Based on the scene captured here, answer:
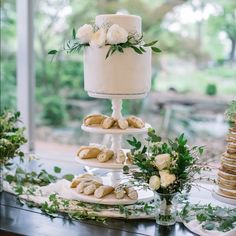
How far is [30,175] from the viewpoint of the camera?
167cm

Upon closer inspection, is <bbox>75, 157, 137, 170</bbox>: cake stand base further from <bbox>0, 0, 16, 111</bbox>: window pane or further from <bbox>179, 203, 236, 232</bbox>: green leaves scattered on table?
<bbox>0, 0, 16, 111</bbox>: window pane

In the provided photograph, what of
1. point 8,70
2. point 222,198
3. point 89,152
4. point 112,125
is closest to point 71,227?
point 89,152

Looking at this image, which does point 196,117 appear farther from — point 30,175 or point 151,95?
point 30,175

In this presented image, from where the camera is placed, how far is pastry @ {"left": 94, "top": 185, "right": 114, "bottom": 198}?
1378 millimetres

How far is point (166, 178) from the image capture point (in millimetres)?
1186

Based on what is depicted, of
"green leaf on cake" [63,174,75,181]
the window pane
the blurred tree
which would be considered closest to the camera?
"green leaf on cake" [63,174,75,181]

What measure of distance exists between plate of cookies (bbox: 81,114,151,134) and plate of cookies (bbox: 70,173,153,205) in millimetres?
199

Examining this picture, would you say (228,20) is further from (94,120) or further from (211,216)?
(211,216)

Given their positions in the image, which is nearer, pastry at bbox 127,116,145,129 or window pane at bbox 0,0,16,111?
pastry at bbox 127,116,145,129

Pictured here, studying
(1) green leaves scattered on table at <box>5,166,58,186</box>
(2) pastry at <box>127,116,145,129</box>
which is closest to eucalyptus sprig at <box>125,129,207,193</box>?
(2) pastry at <box>127,116,145,129</box>

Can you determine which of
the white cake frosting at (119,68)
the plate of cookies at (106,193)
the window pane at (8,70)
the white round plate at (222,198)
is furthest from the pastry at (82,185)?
the window pane at (8,70)

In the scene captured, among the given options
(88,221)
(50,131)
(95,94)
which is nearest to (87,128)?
(95,94)

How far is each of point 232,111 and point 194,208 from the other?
36cm

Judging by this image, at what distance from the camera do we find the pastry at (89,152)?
1407mm
